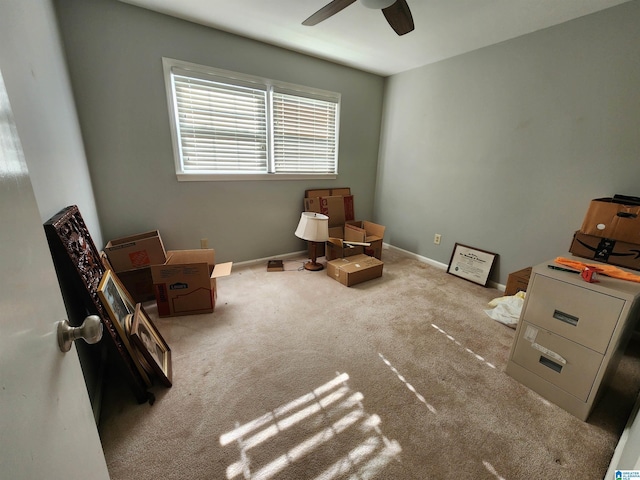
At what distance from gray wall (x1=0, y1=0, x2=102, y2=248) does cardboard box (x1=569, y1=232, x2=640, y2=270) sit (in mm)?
3220

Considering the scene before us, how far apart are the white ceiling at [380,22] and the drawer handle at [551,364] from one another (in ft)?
7.92

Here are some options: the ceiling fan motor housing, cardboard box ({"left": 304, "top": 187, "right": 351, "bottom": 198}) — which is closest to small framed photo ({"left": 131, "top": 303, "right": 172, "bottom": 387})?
cardboard box ({"left": 304, "top": 187, "right": 351, "bottom": 198})

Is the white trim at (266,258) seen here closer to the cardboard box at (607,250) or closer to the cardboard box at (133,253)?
the cardboard box at (133,253)

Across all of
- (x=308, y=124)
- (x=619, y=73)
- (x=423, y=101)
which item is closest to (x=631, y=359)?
(x=619, y=73)

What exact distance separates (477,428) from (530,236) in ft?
6.45

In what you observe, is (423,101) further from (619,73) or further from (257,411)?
(257,411)

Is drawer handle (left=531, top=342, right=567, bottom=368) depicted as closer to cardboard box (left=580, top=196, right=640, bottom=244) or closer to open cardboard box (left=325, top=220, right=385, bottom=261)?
cardboard box (left=580, top=196, right=640, bottom=244)

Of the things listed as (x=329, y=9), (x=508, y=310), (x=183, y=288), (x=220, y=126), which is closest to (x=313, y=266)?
(x=183, y=288)

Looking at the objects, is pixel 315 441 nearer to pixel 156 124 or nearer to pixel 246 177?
pixel 246 177

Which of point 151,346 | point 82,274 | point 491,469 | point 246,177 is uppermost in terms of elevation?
point 246,177

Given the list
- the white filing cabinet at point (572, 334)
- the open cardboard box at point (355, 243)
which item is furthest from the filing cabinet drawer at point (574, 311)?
the open cardboard box at point (355, 243)

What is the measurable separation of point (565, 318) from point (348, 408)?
4.08 feet

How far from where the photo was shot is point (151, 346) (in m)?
1.50

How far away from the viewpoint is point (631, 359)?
71.2 inches
